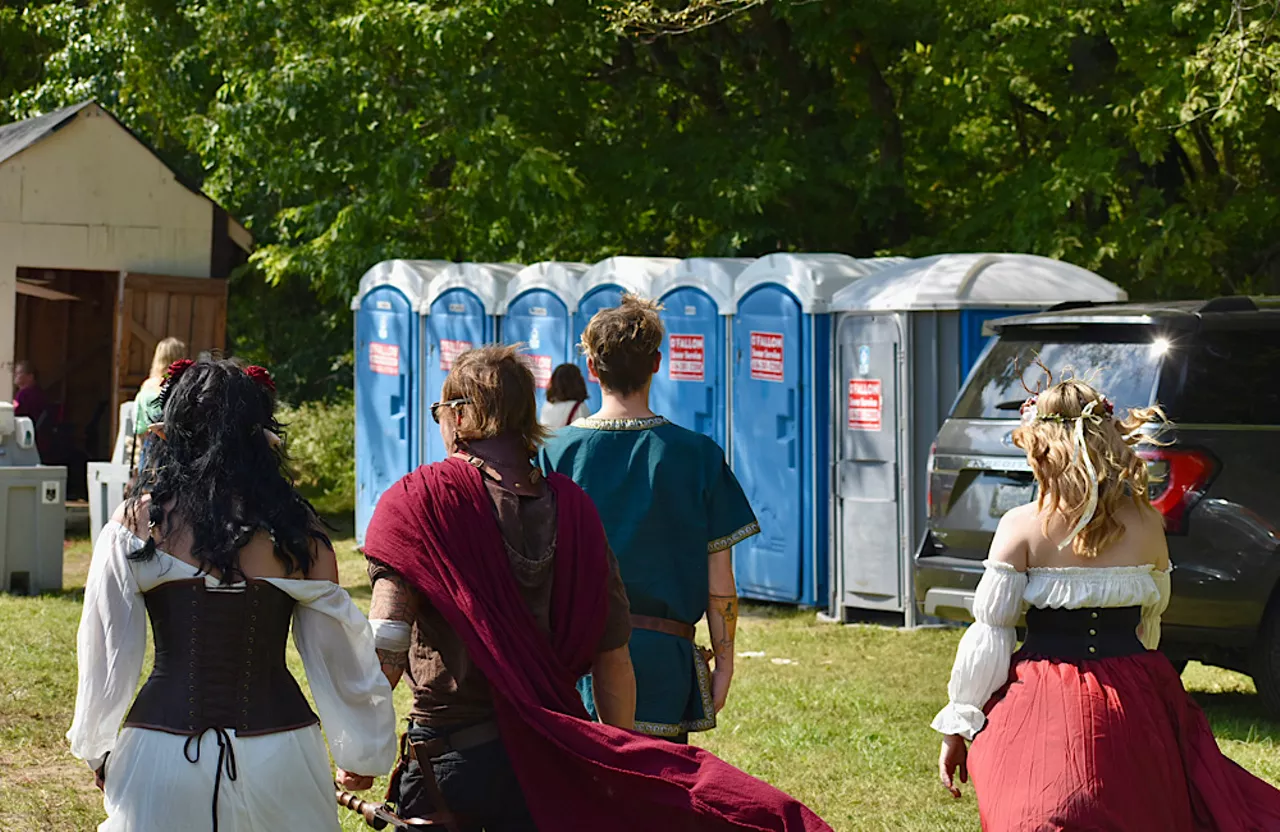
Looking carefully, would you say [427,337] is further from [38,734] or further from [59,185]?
[38,734]

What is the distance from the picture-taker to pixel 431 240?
18.7 m

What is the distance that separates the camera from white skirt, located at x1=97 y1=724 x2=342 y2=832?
358cm

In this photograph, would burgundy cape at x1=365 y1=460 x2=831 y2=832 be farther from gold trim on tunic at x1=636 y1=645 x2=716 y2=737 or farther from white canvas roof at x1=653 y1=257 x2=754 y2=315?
white canvas roof at x1=653 y1=257 x2=754 y2=315

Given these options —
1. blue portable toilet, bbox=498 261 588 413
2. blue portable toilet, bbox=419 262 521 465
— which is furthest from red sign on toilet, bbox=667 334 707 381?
blue portable toilet, bbox=419 262 521 465

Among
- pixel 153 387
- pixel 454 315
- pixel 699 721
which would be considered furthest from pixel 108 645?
pixel 454 315

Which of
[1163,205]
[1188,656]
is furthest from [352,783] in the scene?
[1163,205]

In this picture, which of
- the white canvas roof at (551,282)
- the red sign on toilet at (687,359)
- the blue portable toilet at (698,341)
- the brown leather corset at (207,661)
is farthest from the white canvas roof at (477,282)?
the brown leather corset at (207,661)

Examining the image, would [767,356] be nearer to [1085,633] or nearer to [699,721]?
[699,721]

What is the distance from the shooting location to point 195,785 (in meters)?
3.59

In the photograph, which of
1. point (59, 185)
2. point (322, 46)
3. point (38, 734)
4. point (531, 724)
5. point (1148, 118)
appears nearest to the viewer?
point (531, 724)

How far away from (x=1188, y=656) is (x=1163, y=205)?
807 centimetres

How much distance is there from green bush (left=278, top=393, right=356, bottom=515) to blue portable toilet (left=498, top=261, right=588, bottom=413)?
701 centimetres

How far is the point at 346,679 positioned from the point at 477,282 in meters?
11.1

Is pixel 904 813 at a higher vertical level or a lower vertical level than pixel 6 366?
lower
